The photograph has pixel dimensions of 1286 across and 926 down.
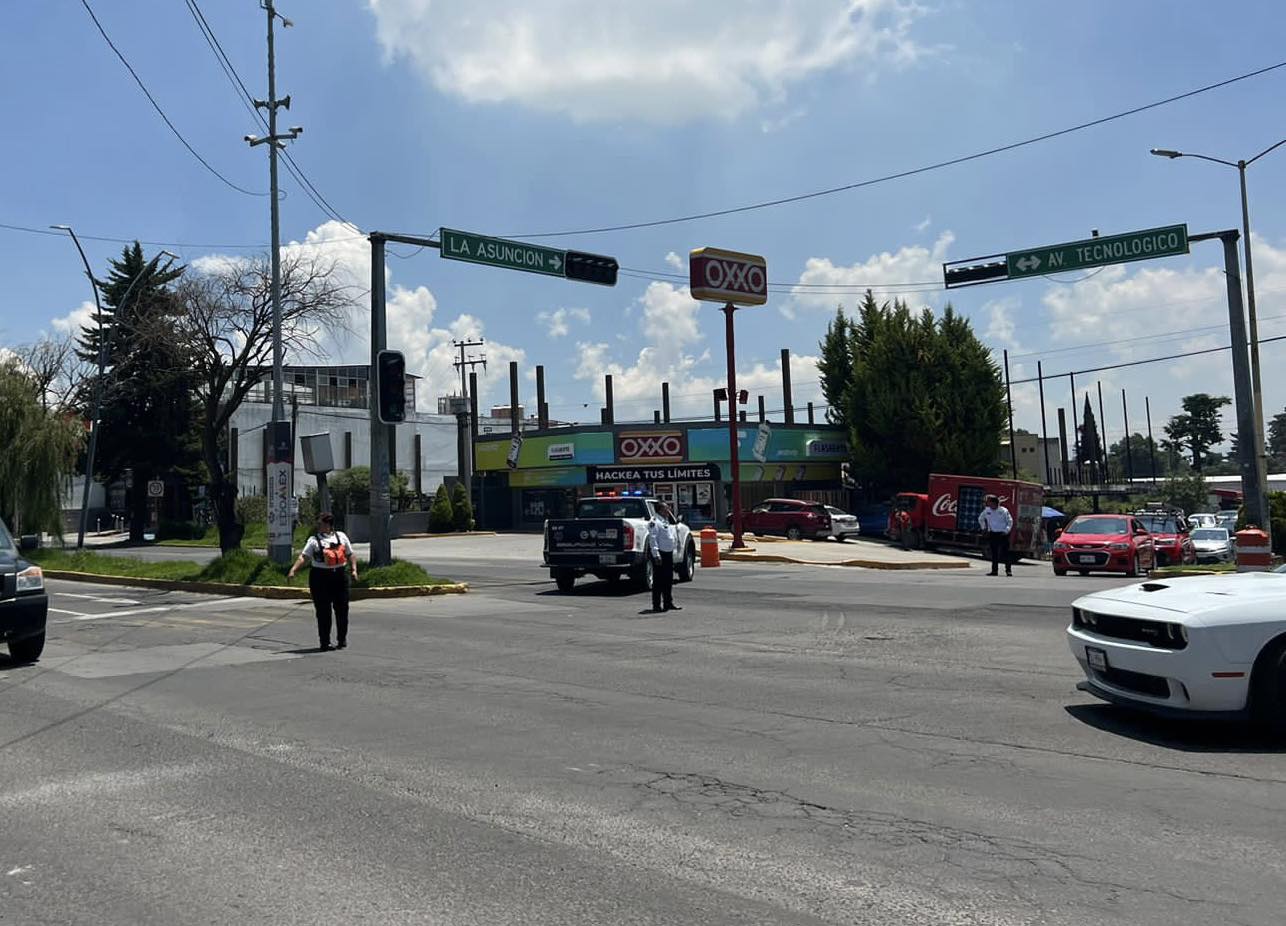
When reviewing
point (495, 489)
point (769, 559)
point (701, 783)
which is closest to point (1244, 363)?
point (769, 559)

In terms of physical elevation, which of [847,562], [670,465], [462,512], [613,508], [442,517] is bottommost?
Answer: [847,562]

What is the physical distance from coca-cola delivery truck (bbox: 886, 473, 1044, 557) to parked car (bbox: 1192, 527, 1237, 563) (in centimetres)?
496

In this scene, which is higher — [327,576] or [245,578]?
[327,576]

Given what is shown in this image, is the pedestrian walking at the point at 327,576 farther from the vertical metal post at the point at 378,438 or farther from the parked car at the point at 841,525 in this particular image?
the parked car at the point at 841,525

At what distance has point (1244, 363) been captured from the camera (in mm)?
24219

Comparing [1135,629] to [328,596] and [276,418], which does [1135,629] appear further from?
[276,418]

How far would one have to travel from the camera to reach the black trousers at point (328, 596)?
42.9 ft

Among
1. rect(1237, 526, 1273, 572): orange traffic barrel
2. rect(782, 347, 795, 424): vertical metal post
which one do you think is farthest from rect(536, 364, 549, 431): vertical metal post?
rect(1237, 526, 1273, 572): orange traffic barrel

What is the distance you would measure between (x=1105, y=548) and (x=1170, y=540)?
10.1m

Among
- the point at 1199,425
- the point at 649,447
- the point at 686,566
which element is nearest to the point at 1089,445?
the point at 1199,425

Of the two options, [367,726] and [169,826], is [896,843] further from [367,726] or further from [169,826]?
[367,726]

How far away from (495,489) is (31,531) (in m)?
25.9

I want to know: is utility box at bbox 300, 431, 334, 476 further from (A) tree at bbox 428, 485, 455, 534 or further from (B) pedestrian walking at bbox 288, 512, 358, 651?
(A) tree at bbox 428, 485, 455, 534

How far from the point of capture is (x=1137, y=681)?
7.53 m
